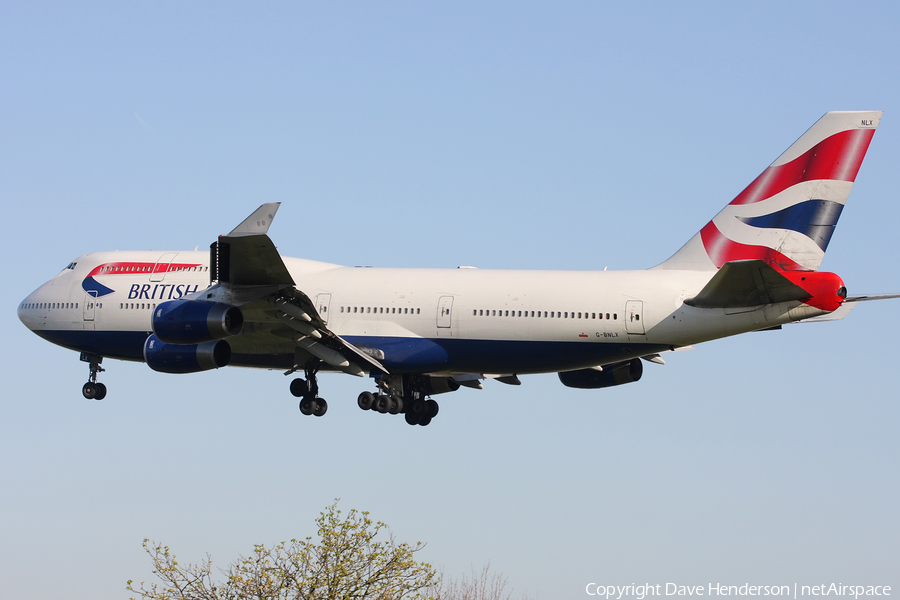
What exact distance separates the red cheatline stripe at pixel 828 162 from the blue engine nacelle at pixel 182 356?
17.5 m

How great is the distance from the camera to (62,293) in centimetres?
4684

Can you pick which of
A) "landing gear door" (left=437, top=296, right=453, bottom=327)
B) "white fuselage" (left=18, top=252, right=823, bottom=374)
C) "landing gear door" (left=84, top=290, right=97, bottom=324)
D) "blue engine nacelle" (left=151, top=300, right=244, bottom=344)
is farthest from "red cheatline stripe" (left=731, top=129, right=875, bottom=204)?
"landing gear door" (left=84, top=290, right=97, bottom=324)

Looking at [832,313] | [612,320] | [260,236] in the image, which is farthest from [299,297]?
[832,313]

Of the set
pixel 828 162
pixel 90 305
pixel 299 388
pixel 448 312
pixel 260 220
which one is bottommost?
pixel 299 388

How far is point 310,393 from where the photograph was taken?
43.8 meters

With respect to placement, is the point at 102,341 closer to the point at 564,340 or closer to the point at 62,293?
the point at 62,293

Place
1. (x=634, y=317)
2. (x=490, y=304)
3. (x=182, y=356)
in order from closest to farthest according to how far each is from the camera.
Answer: (x=634, y=317) < (x=490, y=304) < (x=182, y=356)

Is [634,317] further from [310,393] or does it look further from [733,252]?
[310,393]

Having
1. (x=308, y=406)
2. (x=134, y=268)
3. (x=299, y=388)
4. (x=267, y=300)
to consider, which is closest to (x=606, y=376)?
(x=308, y=406)

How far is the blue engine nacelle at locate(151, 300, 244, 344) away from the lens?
38.2m

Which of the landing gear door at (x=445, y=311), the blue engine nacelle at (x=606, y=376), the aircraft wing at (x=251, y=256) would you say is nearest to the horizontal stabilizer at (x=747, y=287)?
the blue engine nacelle at (x=606, y=376)

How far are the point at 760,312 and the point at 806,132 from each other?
256 inches

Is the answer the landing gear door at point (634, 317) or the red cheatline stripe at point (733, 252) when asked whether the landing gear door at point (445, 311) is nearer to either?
the landing gear door at point (634, 317)

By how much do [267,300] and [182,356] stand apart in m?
3.79
